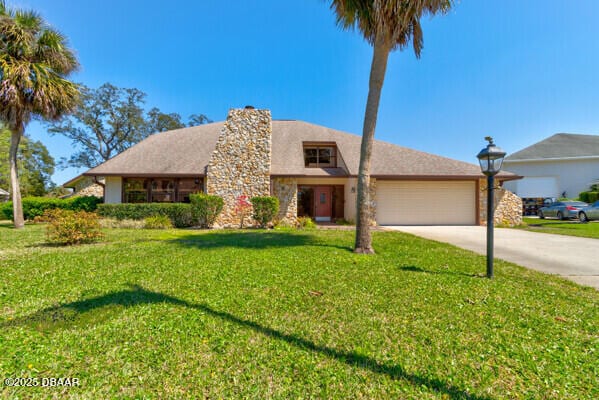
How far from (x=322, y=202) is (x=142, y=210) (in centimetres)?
997

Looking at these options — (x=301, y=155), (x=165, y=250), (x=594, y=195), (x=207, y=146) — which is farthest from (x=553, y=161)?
(x=165, y=250)

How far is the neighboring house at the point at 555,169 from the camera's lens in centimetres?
2469

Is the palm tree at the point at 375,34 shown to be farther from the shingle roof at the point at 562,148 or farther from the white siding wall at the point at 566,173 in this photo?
the shingle roof at the point at 562,148

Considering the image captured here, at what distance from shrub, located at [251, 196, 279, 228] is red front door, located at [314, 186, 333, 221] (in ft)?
12.8

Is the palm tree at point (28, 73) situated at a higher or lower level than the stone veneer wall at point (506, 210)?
higher

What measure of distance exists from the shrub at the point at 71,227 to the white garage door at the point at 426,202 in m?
13.1

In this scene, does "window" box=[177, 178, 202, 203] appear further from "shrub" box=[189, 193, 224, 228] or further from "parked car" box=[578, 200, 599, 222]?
"parked car" box=[578, 200, 599, 222]

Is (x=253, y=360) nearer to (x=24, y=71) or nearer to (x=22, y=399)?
(x=22, y=399)

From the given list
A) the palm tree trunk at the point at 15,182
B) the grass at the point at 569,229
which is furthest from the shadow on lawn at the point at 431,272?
the palm tree trunk at the point at 15,182

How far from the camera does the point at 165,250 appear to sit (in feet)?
23.1

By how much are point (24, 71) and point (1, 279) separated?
11.1 m

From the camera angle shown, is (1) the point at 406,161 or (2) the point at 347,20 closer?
(2) the point at 347,20

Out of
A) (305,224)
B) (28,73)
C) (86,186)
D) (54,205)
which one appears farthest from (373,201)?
(86,186)

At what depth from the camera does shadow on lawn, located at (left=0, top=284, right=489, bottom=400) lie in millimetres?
2156
